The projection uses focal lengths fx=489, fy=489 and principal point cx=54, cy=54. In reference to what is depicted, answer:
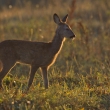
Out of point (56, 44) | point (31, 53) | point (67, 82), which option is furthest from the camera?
point (67, 82)

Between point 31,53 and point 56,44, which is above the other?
point 56,44

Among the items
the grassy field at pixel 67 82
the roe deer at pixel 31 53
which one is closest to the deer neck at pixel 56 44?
the roe deer at pixel 31 53

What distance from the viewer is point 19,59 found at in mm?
9875

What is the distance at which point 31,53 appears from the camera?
391 inches

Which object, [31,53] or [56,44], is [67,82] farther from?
[31,53]

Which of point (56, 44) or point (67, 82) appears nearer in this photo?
point (56, 44)

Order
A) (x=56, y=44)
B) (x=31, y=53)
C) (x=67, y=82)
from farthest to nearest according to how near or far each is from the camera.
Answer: (x=67, y=82) → (x=56, y=44) → (x=31, y=53)

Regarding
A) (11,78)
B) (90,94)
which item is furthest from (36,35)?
(90,94)

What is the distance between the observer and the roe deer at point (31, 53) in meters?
9.73

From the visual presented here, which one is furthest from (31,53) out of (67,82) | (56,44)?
(67,82)

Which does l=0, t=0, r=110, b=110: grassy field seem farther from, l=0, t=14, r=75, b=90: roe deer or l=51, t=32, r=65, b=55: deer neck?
l=51, t=32, r=65, b=55: deer neck

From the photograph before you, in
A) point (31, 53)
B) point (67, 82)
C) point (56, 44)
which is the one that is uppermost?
point (56, 44)

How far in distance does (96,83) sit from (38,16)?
37.3 feet

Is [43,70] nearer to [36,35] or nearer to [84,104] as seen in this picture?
[84,104]
